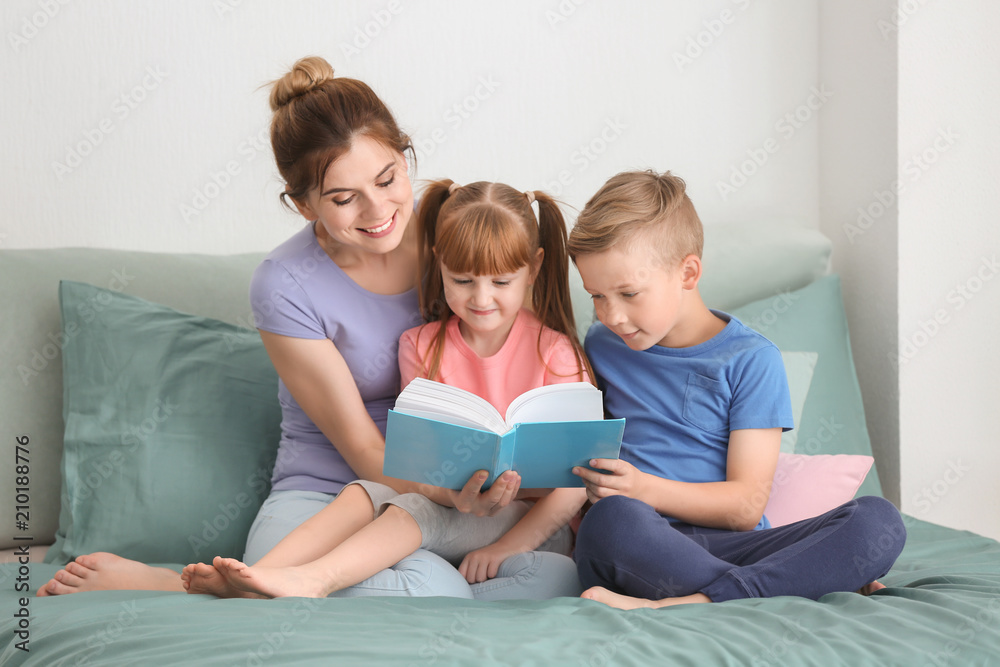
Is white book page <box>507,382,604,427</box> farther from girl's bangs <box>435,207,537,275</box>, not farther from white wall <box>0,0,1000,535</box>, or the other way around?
white wall <box>0,0,1000,535</box>

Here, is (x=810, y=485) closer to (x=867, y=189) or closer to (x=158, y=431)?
(x=867, y=189)

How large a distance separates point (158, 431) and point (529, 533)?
0.75 m

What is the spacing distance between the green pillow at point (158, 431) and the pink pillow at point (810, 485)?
991 mm

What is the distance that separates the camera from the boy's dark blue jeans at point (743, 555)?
3.74 feet

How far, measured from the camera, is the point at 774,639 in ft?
3.08

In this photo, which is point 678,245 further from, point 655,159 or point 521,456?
point 655,159

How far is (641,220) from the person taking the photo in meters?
1.36

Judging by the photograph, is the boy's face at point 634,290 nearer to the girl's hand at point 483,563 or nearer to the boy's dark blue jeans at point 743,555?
the boy's dark blue jeans at point 743,555

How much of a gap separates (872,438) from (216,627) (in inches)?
65.3

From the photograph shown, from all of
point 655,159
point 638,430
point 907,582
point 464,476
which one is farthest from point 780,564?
point 655,159

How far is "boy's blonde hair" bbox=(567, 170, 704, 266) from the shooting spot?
1344 millimetres

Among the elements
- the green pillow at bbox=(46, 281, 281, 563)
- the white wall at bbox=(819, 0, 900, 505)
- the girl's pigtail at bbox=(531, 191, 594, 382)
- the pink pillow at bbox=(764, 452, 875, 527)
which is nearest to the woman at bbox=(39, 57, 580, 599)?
the green pillow at bbox=(46, 281, 281, 563)

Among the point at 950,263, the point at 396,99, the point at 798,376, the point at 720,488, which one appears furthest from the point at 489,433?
the point at 950,263

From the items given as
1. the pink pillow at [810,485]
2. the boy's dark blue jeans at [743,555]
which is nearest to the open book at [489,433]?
the boy's dark blue jeans at [743,555]
